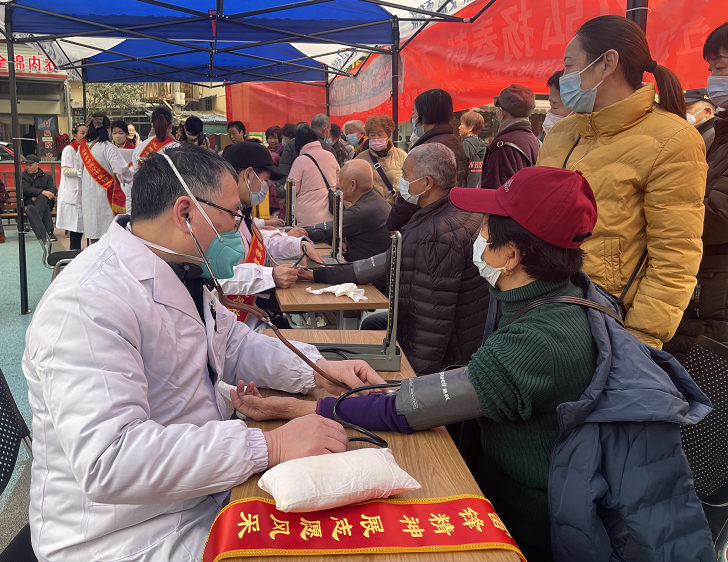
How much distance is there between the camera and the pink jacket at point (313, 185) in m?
5.63

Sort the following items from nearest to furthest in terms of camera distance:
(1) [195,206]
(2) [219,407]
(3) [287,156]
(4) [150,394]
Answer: (4) [150,394], (1) [195,206], (2) [219,407], (3) [287,156]

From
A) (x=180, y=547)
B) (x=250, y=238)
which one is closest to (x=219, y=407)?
(x=180, y=547)

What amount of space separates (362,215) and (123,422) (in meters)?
3.36

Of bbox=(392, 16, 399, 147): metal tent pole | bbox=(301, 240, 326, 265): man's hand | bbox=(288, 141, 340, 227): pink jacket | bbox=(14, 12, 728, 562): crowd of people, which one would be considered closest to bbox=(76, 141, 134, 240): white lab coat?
bbox=(288, 141, 340, 227): pink jacket

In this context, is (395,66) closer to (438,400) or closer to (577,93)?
(577,93)

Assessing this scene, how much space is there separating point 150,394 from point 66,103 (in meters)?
19.5

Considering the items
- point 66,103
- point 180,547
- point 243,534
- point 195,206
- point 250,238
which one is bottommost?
point 180,547

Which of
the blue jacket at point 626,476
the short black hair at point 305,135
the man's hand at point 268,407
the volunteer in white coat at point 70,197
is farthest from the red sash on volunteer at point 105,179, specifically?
the blue jacket at point 626,476

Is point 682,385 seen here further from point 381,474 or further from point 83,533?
point 83,533

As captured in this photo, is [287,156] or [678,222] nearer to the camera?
[678,222]

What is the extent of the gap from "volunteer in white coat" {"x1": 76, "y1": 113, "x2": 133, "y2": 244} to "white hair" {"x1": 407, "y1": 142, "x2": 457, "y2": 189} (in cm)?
491

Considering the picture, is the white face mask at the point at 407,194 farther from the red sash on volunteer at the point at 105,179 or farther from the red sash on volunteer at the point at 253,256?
the red sash on volunteer at the point at 105,179

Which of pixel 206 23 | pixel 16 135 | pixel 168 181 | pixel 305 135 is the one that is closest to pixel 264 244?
pixel 305 135

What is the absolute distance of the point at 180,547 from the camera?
1325 millimetres
